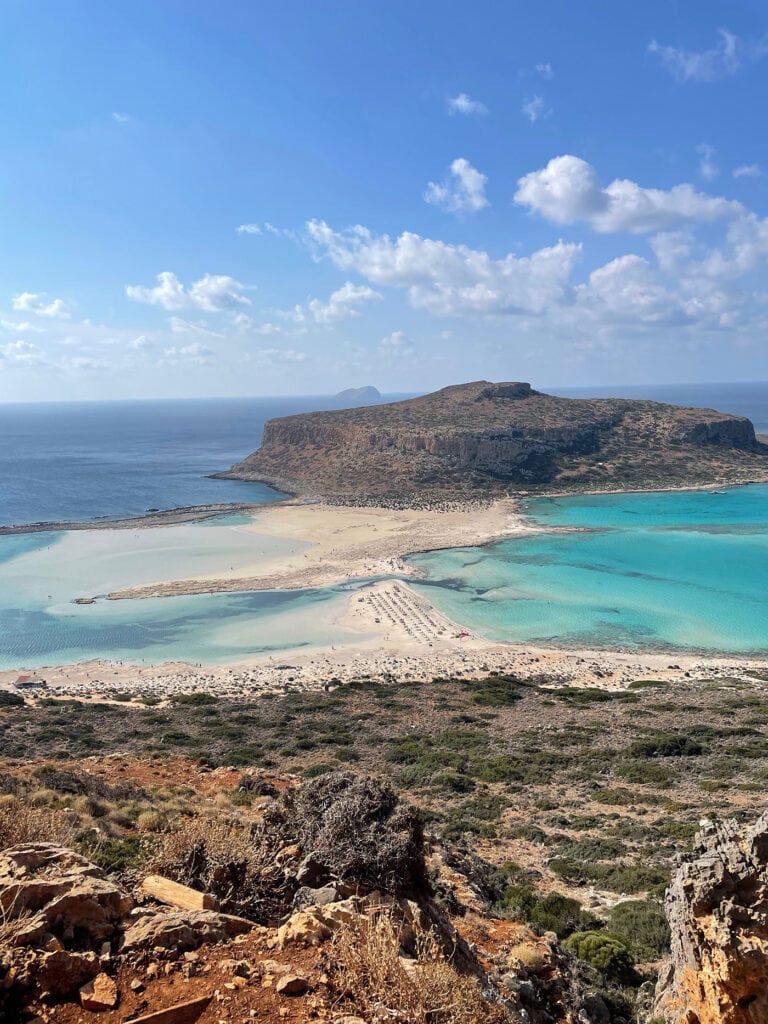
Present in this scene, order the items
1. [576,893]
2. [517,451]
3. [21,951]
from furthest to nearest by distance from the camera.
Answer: [517,451] → [576,893] → [21,951]

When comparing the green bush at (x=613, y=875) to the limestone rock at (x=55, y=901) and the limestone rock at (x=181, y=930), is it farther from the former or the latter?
the limestone rock at (x=55, y=901)

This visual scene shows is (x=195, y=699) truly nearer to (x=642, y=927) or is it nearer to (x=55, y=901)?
(x=642, y=927)

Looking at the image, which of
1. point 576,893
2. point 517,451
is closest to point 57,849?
point 576,893

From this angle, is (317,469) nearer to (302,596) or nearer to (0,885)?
(302,596)

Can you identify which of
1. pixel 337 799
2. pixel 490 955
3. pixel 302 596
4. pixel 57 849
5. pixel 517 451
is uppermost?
pixel 517 451

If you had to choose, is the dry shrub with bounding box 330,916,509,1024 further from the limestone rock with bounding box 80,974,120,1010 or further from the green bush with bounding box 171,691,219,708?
the green bush with bounding box 171,691,219,708

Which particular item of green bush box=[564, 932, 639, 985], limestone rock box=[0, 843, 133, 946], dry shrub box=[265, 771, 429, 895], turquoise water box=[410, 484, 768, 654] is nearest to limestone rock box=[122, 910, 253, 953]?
limestone rock box=[0, 843, 133, 946]

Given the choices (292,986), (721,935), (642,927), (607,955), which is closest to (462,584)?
(642,927)
